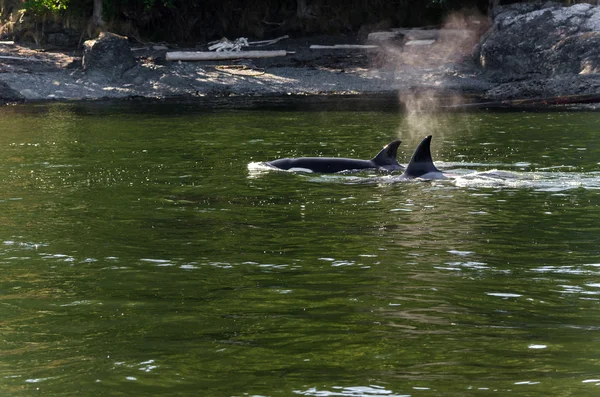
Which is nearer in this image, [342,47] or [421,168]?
[421,168]

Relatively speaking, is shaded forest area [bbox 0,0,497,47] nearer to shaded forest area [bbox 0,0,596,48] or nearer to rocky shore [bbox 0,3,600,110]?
shaded forest area [bbox 0,0,596,48]

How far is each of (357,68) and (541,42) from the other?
8318 millimetres

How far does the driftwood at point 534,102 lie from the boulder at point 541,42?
16.9ft

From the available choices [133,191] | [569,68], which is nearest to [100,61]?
[569,68]

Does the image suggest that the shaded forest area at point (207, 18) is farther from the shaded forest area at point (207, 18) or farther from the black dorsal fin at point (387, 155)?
the black dorsal fin at point (387, 155)

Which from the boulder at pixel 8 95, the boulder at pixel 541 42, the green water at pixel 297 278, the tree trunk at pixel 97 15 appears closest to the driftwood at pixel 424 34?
the boulder at pixel 541 42

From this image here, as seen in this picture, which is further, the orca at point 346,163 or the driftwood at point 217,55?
the driftwood at point 217,55

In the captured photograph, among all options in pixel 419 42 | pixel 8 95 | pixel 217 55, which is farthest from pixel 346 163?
pixel 217 55

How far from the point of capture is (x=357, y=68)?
4878 cm

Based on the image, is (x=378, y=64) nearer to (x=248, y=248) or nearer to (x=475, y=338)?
(x=248, y=248)

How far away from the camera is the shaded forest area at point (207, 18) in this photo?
54.3 m

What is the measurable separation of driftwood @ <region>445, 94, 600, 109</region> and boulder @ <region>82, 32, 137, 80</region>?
15.9 m

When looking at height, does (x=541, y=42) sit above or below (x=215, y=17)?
below

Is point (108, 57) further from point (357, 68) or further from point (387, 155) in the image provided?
point (387, 155)
